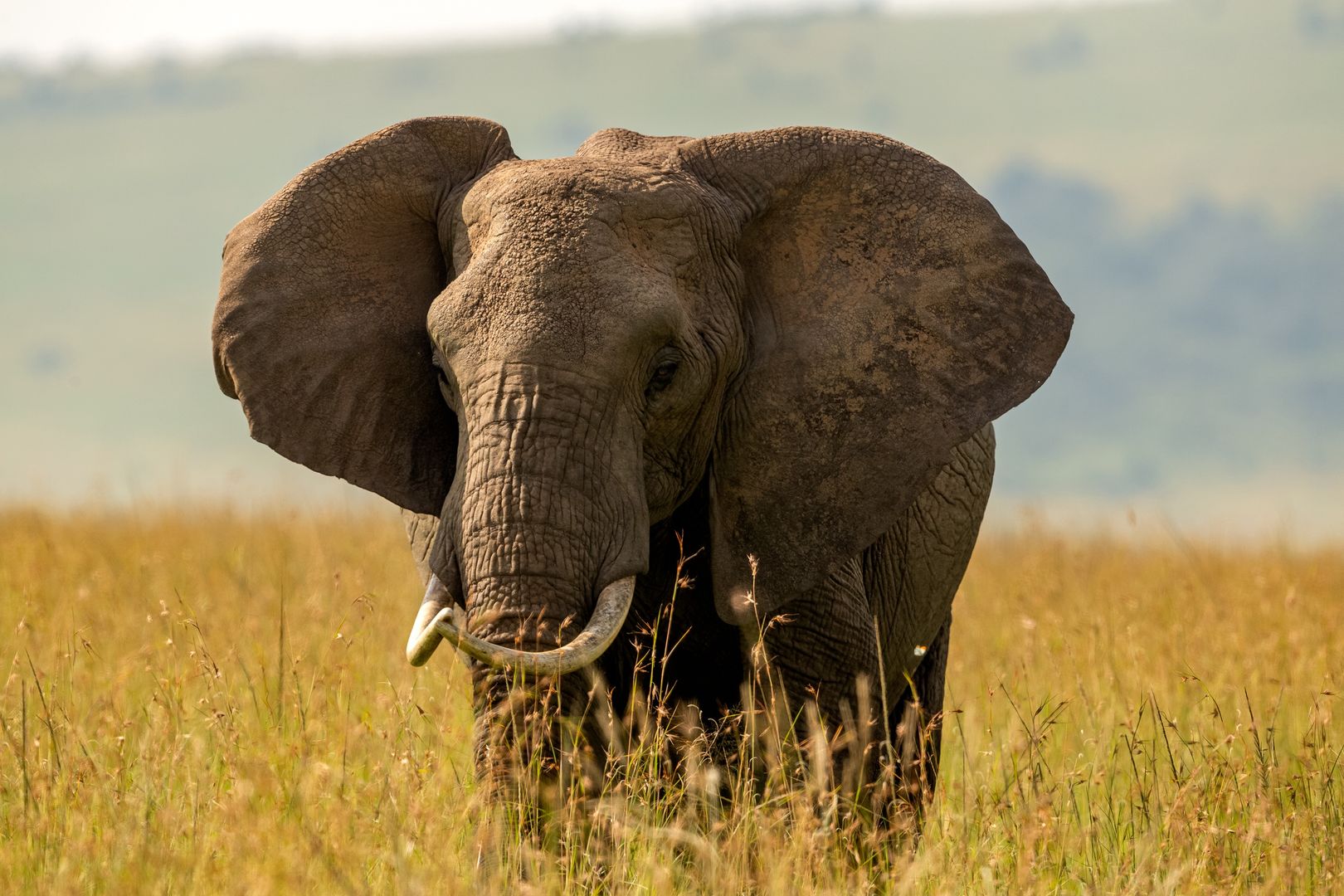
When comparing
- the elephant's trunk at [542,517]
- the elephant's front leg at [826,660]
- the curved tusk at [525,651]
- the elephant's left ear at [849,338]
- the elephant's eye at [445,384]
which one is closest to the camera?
the curved tusk at [525,651]

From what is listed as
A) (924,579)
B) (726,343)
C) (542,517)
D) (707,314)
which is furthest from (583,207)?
(924,579)

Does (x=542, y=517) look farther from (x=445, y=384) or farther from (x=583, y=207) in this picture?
(x=583, y=207)

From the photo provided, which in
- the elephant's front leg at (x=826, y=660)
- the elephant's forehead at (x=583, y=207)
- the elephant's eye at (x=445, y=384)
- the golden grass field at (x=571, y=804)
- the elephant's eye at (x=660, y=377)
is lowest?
the golden grass field at (x=571, y=804)

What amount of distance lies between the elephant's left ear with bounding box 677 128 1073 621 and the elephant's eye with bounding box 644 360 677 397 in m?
0.40

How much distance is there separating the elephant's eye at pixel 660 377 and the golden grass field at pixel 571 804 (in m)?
1.14

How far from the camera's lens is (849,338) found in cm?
602

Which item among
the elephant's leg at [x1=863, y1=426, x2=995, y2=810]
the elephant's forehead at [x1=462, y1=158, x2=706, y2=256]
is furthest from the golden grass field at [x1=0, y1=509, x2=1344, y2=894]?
the elephant's forehead at [x1=462, y1=158, x2=706, y2=256]

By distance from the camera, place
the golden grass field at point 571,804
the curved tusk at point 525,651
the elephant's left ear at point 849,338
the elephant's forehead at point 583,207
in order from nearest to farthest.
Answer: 1. the curved tusk at point 525,651
2. the golden grass field at point 571,804
3. the elephant's forehead at point 583,207
4. the elephant's left ear at point 849,338

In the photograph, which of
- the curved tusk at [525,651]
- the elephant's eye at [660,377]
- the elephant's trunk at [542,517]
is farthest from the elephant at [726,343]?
the curved tusk at [525,651]

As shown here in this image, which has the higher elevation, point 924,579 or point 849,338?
point 849,338

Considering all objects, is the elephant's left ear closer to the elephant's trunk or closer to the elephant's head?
the elephant's head

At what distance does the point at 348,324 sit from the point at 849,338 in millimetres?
1731

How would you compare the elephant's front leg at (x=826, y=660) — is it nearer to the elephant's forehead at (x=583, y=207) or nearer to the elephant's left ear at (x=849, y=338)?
the elephant's left ear at (x=849, y=338)

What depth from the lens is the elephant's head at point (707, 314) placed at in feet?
18.6
